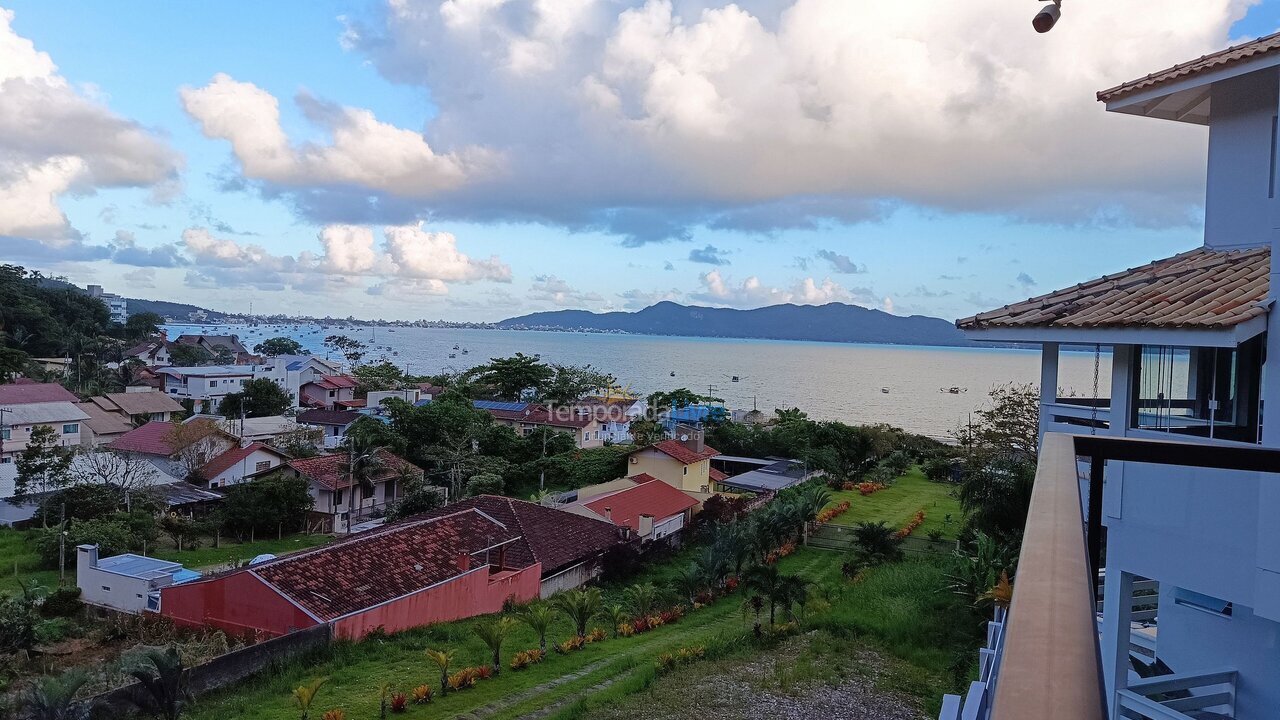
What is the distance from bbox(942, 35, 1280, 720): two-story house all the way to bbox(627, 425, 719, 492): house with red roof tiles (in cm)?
2197

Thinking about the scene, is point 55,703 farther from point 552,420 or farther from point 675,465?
point 552,420

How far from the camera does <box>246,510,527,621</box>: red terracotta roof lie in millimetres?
13844

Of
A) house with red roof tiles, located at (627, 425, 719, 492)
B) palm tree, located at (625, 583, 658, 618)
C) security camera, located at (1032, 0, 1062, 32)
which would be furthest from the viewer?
house with red roof tiles, located at (627, 425, 719, 492)

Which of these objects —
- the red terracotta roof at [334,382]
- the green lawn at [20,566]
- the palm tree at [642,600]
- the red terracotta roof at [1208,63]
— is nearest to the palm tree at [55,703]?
the green lawn at [20,566]

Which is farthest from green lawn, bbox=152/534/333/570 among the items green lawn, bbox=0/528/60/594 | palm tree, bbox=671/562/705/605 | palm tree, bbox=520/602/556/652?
palm tree, bbox=671/562/705/605

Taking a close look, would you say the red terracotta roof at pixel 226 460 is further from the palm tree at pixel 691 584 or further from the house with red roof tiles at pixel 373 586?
the palm tree at pixel 691 584

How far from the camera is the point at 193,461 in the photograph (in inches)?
1118

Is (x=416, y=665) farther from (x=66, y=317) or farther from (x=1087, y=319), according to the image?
(x=66, y=317)

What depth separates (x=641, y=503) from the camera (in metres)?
23.9

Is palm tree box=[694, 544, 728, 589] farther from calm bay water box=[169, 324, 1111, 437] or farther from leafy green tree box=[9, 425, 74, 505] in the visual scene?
calm bay water box=[169, 324, 1111, 437]

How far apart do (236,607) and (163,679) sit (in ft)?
12.4

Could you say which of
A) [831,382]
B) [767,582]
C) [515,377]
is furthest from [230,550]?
[831,382]

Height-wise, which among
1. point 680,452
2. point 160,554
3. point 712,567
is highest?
point 680,452

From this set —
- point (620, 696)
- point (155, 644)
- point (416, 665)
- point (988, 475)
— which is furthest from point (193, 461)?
point (988, 475)
